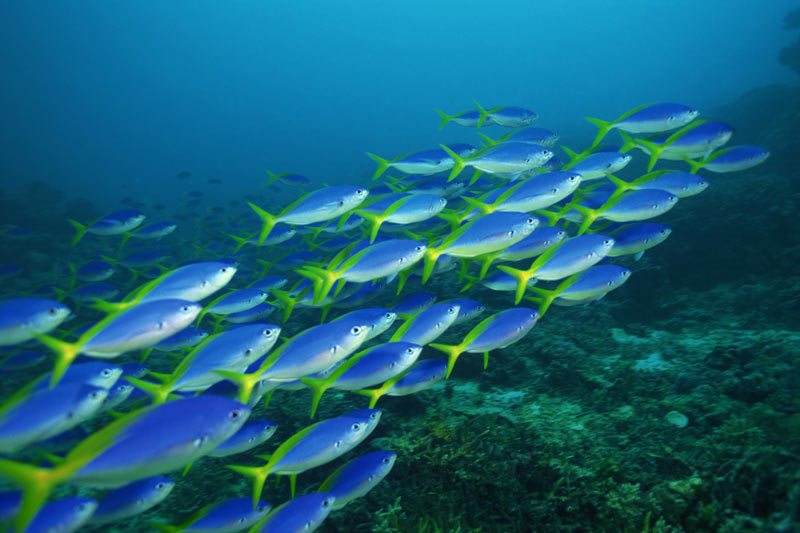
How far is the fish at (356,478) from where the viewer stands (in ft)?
8.94

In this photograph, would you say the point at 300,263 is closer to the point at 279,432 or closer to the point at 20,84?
the point at 279,432

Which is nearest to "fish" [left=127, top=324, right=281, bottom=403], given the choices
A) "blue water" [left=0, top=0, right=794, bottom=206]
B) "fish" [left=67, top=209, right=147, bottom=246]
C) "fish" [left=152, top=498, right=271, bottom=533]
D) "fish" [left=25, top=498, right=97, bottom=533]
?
"fish" [left=25, top=498, right=97, bottom=533]

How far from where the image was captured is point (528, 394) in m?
4.31

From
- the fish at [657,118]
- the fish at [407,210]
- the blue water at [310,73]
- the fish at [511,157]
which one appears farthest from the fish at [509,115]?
the blue water at [310,73]

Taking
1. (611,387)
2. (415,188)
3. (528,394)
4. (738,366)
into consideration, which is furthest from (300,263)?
(738,366)

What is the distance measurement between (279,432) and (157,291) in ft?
6.78

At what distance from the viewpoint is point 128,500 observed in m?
2.60

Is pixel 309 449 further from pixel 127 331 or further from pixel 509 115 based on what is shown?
pixel 509 115

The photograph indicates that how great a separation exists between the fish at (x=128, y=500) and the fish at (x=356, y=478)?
46.5 inches

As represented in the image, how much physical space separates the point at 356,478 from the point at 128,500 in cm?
161

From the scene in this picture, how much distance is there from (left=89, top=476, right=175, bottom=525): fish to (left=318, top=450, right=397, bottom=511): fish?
118 cm

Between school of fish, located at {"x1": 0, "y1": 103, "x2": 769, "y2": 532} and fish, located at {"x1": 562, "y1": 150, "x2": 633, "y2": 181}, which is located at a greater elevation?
fish, located at {"x1": 562, "y1": 150, "x2": 633, "y2": 181}

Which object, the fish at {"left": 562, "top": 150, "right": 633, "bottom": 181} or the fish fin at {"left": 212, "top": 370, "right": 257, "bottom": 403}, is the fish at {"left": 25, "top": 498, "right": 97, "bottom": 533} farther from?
the fish at {"left": 562, "top": 150, "right": 633, "bottom": 181}

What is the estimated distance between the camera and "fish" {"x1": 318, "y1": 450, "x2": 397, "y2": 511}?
2725 mm
